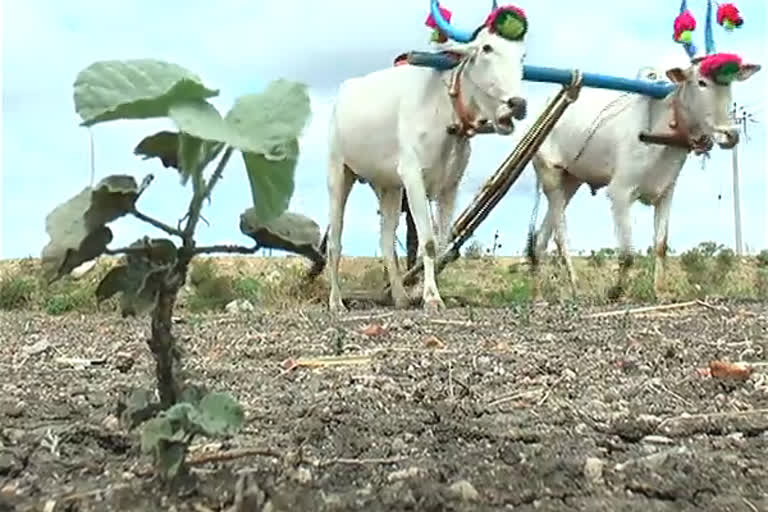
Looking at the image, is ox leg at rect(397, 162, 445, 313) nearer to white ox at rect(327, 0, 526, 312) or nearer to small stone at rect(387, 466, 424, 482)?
white ox at rect(327, 0, 526, 312)

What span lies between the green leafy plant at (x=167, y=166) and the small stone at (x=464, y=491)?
384mm

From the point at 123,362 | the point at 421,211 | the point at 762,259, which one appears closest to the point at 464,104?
the point at 421,211

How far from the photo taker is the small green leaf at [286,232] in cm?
190

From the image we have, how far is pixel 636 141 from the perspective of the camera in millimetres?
8844

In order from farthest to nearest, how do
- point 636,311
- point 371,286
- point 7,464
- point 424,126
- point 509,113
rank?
1. point 371,286
2. point 424,126
3. point 509,113
4. point 636,311
5. point 7,464

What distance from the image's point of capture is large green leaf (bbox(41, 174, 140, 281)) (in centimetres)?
173

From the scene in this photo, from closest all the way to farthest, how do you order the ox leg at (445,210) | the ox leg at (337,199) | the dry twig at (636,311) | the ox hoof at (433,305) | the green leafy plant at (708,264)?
the dry twig at (636,311) → the ox hoof at (433,305) → the ox leg at (445,210) → the ox leg at (337,199) → the green leafy plant at (708,264)

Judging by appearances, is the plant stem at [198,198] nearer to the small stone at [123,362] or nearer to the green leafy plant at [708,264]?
the small stone at [123,362]

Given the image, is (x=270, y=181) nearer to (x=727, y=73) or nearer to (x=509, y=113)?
(x=509, y=113)

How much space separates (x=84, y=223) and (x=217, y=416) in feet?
1.02

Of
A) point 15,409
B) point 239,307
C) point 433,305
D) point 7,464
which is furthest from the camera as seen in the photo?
point 239,307

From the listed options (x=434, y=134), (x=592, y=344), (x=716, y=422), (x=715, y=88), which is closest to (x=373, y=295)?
(x=434, y=134)

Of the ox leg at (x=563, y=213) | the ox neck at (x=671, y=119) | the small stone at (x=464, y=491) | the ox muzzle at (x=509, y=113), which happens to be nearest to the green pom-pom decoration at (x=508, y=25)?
the ox muzzle at (x=509, y=113)

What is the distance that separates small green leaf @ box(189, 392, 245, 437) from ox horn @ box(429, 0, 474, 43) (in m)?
6.41
